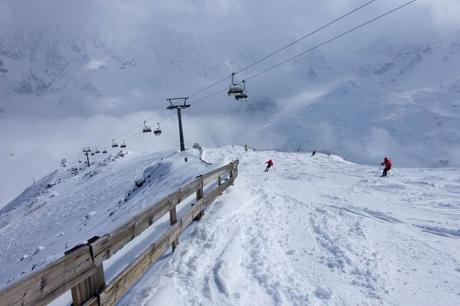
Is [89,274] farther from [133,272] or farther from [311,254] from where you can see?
[311,254]

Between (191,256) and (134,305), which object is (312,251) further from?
(134,305)

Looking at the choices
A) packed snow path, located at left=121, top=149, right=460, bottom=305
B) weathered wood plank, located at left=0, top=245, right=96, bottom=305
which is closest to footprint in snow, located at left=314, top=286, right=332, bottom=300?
packed snow path, located at left=121, top=149, right=460, bottom=305

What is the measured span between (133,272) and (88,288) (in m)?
1.10

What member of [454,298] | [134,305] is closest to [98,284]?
[134,305]

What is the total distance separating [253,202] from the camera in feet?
38.4

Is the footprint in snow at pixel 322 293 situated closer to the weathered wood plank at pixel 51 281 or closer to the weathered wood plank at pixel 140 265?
the weathered wood plank at pixel 140 265

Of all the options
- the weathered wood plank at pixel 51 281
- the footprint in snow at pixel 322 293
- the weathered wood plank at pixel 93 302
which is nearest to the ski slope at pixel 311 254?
the footprint in snow at pixel 322 293

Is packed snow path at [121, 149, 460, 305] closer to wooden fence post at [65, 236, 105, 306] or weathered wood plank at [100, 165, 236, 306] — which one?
weathered wood plank at [100, 165, 236, 306]

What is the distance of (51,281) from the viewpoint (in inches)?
131

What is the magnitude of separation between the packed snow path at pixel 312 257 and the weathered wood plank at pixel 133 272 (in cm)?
37

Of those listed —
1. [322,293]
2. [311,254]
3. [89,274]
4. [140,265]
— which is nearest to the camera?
[89,274]

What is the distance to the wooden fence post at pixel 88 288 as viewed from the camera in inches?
151

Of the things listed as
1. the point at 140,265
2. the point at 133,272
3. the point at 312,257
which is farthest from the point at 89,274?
the point at 312,257

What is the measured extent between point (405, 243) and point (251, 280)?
417 centimetres
